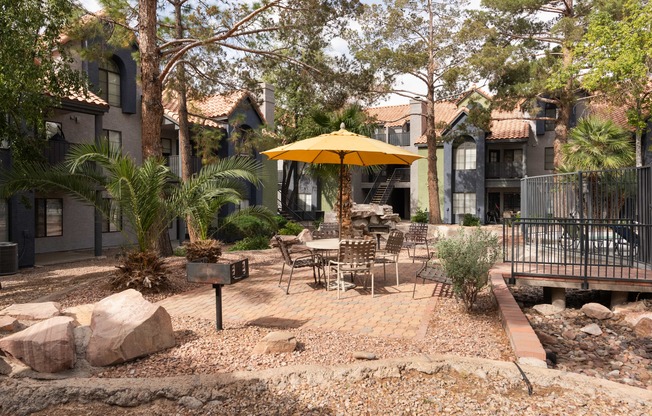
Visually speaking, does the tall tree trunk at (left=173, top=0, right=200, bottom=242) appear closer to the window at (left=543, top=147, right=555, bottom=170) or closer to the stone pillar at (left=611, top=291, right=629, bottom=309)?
the stone pillar at (left=611, top=291, right=629, bottom=309)

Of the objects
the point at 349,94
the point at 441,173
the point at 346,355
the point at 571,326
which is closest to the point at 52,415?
the point at 346,355

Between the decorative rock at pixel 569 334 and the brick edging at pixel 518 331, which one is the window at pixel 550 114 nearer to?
the brick edging at pixel 518 331

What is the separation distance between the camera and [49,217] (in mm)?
16359

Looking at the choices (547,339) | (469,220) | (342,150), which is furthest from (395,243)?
(469,220)

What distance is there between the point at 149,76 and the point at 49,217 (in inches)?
336

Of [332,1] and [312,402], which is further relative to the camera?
[332,1]

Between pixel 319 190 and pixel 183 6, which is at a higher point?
pixel 183 6

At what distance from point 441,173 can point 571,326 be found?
941 inches

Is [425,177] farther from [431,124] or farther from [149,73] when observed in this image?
[149,73]

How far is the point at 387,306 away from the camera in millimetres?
7211

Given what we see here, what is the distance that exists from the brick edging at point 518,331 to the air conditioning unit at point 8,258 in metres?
11.7

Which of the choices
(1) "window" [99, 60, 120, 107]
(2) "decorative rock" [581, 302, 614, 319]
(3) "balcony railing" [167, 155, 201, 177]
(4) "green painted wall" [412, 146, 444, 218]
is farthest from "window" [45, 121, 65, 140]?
(4) "green painted wall" [412, 146, 444, 218]

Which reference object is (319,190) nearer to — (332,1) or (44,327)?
(332,1)

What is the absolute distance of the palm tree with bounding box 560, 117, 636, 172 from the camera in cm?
1675
